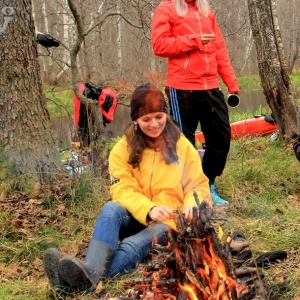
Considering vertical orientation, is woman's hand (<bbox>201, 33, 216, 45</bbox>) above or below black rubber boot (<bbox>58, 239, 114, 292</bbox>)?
above

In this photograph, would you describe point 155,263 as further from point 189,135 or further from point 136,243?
point 189,135

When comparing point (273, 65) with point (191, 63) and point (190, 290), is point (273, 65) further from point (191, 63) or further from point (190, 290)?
point (190, 290)

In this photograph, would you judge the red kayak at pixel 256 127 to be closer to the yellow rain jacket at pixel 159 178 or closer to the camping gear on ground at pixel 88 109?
the camping gear on ground at pixel 88 109

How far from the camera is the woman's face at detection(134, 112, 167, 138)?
3059mm

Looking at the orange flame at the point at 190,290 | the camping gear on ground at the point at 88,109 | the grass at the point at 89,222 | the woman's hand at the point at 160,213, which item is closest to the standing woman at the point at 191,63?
the grass at the point at 89,222

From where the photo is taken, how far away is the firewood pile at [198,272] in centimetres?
212

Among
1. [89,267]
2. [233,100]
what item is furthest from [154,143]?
[233,100]

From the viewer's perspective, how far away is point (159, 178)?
3125 mm

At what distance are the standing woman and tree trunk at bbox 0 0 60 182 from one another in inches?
46.4

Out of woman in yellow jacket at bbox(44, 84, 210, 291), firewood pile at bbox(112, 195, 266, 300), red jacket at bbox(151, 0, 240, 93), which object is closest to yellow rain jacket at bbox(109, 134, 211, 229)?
woman in yellow jacket at bbox(44, 84, 210, 291)

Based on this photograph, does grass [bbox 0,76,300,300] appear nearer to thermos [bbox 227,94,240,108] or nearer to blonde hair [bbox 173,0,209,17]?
thermos [bbox 227,94,240,108]

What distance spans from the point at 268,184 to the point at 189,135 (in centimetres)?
112

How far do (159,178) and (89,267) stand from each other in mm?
778

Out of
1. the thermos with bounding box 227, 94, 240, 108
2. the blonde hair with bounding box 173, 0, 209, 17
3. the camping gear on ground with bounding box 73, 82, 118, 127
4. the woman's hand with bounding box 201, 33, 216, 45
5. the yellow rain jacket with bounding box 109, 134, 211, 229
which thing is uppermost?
the blonde hair with bounding box 173, 0, 209, 17
